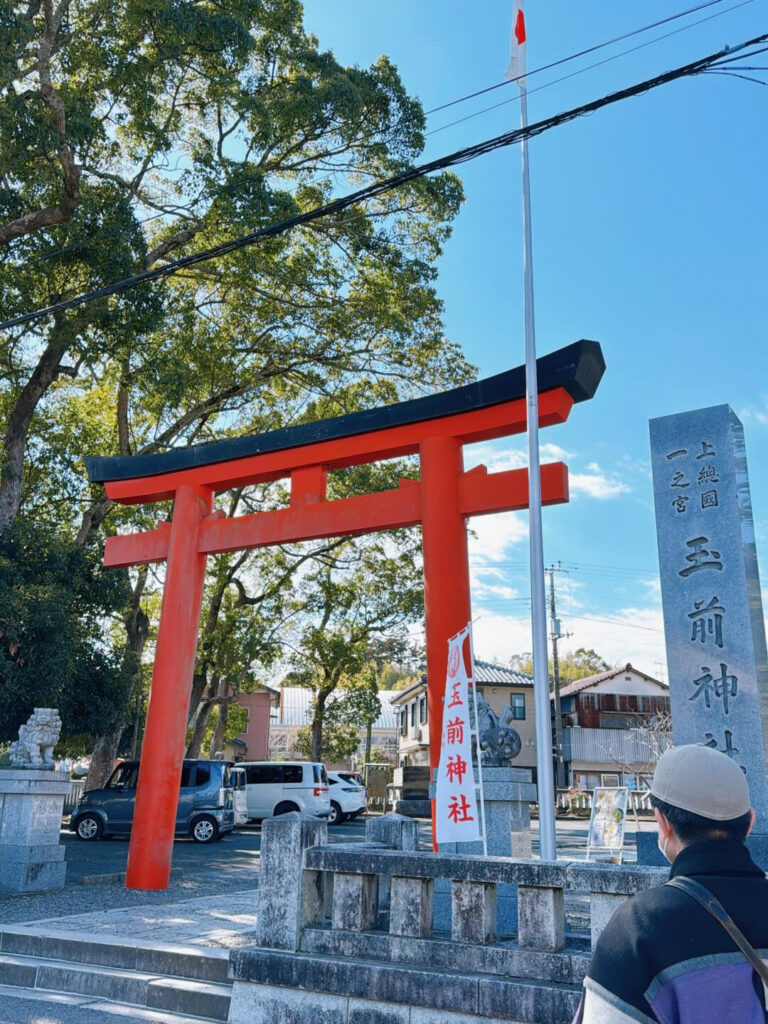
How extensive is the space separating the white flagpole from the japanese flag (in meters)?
0.18

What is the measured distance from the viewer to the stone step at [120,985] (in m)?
5.51

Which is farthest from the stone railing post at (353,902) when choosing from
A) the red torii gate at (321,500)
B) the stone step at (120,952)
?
the red torii gate at (321,500)

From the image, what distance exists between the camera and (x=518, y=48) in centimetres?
899

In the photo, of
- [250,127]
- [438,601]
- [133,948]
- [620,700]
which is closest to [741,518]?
[438,601]

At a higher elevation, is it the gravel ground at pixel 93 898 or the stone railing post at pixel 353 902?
the stone railing post at pixel 353 902

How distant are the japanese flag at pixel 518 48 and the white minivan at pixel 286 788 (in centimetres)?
1735

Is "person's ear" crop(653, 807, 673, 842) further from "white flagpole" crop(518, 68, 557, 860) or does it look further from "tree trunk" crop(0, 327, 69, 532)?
"tree trunk" crop(0, 327, 69, 532)

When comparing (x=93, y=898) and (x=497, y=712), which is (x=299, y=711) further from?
(x=93, y=898)

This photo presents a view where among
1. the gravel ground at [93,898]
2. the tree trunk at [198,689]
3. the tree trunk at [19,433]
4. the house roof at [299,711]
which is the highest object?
the tree trunk at [19,433]

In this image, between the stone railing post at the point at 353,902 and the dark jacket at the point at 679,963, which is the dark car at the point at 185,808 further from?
the dark jacket at the point at 679,963

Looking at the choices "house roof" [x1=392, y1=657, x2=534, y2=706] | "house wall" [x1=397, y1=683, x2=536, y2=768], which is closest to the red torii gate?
"house wall" [x1=397, y1=683, x2=536, y2=768]

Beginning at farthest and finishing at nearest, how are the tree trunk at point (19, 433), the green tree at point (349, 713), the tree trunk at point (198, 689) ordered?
the green tree at point (349, 713), the tree trunk at point (198, 689), the tree trunk at point (19, 433)

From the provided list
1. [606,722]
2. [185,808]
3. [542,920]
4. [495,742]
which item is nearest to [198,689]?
[185,808]

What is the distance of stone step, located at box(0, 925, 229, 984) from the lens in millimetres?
5938
